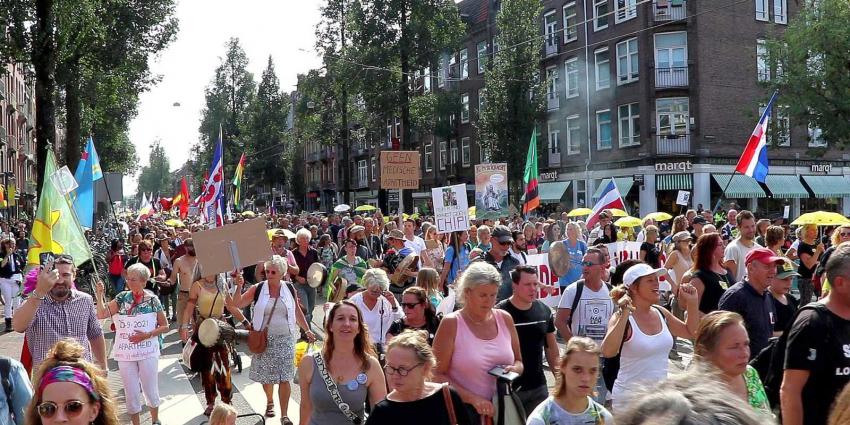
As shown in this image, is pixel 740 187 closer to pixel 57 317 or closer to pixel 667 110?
pixel 667 110

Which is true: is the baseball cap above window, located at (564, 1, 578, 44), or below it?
below

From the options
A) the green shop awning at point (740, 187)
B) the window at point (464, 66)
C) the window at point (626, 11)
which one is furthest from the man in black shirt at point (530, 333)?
the window at point (464, 66)

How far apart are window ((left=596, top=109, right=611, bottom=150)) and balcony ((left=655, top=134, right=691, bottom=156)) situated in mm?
3264

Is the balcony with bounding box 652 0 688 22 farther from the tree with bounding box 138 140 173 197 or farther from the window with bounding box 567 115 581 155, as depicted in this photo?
the tree with bounding box 138 140 173 197

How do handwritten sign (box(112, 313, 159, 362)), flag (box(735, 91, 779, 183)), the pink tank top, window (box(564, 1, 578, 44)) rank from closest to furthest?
1. the pink tank top
2. handwritten sign (box(112, 313, 159, 362))
3. flag (box(735, 91, 779, 183))
4. window (box(564, 1, 578, 44))

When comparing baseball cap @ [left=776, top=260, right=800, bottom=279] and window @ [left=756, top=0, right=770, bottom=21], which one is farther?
window @ [left=756, top=0, right=770, bottom=21]

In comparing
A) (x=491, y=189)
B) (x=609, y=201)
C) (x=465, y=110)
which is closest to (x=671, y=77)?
(x=465, y=110)

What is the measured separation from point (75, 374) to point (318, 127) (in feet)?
139

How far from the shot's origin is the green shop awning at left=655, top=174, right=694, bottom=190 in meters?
33.0

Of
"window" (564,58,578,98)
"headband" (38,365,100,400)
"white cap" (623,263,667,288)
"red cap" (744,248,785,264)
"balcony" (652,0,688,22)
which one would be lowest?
"headband" (38,365,100,400)

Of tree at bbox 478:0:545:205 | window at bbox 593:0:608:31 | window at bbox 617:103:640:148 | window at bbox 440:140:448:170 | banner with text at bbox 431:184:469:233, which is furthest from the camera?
window at bbox 440:140:448:170

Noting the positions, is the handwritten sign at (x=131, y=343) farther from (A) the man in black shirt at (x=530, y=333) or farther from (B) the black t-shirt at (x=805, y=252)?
(B) the black t-shirt at (x=805, y=252)

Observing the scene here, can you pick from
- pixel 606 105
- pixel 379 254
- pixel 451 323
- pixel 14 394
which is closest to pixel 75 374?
pixel 14 394

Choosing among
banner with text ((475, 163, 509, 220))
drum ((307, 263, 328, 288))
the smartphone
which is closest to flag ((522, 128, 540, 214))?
banner with text ((475, 163, 509, 220))
